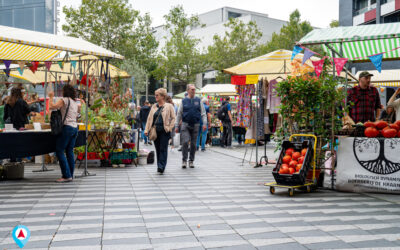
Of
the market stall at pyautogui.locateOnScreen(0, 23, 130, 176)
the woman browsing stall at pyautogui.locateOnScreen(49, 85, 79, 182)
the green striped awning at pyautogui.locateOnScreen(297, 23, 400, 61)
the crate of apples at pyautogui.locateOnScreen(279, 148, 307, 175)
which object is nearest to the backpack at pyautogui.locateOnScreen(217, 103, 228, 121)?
the market stall at pyautogui.locateOnScreen(0, 23, 130, 176)

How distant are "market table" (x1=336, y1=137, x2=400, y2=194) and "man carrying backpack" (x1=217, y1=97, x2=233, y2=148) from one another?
973 cm

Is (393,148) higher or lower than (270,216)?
higher

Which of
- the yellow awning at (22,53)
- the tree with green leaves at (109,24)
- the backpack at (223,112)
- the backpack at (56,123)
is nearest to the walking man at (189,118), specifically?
the backpack at (56,123)

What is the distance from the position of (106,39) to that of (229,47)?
11047 millimetres

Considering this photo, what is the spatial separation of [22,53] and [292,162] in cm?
713

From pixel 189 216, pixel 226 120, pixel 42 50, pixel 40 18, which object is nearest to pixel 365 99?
pixel 189 216

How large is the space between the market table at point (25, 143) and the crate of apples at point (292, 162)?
15.0 feet

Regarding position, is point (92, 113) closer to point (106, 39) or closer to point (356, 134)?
point (356, 134)

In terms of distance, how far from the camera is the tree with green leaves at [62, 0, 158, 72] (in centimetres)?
Answer: 3616

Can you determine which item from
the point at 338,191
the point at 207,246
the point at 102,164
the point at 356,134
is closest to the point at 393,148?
the point at 356,134

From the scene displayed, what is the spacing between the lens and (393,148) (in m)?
6.79

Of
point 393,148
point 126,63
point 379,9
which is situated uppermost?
point 379,9

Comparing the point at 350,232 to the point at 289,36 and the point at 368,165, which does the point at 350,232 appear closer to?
the point at 368,165

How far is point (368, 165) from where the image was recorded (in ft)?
22.7
